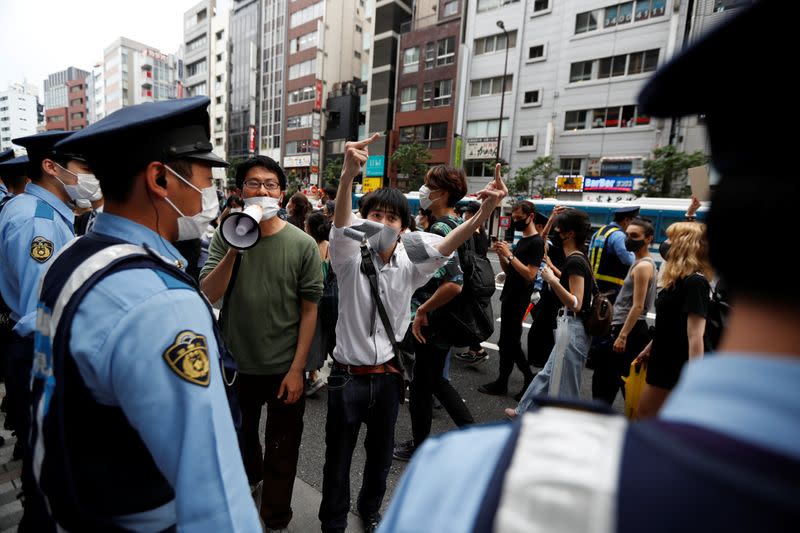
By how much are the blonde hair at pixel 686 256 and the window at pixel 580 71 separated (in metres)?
26.9

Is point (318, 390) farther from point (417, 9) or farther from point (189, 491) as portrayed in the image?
point (417, 9)

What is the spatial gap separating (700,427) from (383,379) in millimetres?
1938

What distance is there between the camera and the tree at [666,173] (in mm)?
18703

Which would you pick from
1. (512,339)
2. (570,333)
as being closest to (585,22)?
(512,339)

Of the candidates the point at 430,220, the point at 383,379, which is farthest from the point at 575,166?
the point at 383,379

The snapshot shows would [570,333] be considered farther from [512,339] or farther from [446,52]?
[446,52]

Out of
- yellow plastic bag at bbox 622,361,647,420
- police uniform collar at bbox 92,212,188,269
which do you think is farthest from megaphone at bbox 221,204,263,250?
yellow plastic bag at bbox 622,361,647,420

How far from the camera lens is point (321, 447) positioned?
3318mm

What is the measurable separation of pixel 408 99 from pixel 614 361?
32.3 m

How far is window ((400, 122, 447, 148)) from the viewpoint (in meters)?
30.5

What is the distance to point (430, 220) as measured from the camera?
4816 millimetres

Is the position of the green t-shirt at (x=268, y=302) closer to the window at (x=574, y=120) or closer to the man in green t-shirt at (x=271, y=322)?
the man in green t-shirt at (x=271, y=322)

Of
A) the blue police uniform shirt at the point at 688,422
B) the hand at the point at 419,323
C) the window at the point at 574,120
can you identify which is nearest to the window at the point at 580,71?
the window at the point at 574,120

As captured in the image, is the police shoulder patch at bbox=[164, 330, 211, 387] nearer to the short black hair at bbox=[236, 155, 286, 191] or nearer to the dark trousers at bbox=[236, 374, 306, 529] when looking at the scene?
the dark trousers at bbox=[236, 374, 306, 529]
